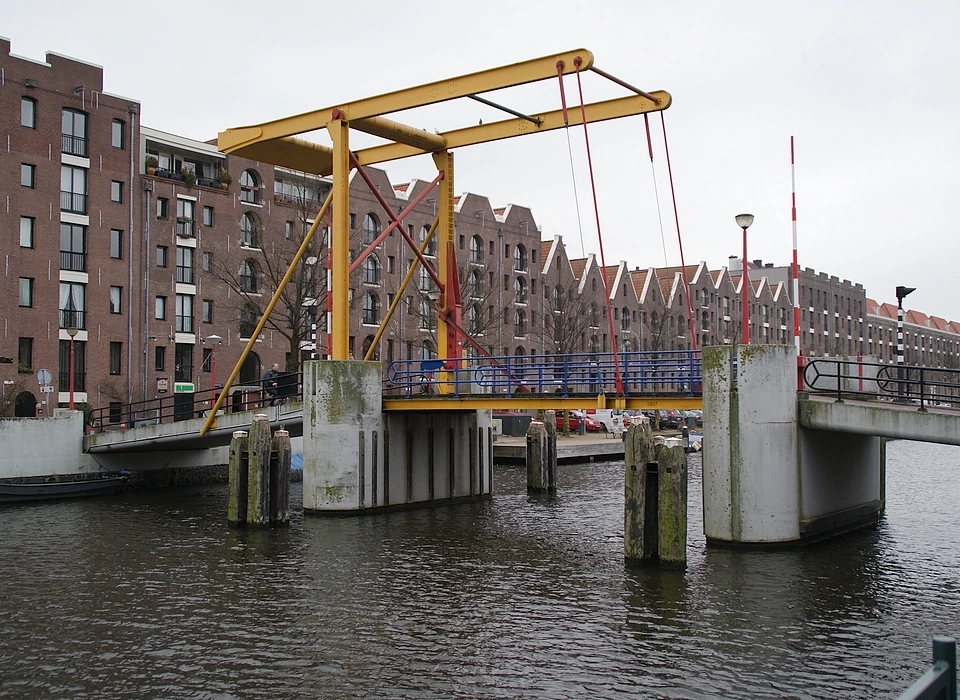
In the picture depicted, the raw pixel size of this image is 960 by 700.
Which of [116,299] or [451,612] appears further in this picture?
[116,299]

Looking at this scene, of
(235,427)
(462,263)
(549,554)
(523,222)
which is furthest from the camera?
(523,222)

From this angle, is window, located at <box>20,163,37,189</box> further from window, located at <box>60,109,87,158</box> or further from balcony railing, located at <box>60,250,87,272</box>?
balcony railing, located at <box>60,250,87,272</box>

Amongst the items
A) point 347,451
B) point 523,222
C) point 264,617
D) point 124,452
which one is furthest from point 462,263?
point 264,617

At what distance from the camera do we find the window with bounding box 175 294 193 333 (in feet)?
156

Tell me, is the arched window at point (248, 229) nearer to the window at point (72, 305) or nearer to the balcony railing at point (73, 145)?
the balcony railing at point (73, 145)

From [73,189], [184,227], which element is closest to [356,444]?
[73,189]

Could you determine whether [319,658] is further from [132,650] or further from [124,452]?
[124,452]

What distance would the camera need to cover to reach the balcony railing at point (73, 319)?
42.7 metres

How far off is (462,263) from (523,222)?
1035 cm

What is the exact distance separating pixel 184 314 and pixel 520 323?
24.0 m

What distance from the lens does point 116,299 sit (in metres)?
44.9

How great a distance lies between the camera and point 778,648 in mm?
12359

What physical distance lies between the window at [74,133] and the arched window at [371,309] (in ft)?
55.7

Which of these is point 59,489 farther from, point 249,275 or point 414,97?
point 249,275
